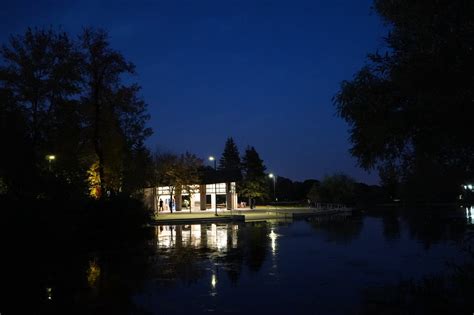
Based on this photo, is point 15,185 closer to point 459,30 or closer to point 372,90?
point 372,90

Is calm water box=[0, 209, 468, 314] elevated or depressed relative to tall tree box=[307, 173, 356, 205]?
depressed

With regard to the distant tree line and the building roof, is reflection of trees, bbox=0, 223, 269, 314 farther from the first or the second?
the building roof

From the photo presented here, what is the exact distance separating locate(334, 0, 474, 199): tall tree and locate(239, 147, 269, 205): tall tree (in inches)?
2466

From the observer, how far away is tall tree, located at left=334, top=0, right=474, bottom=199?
818 centimetres

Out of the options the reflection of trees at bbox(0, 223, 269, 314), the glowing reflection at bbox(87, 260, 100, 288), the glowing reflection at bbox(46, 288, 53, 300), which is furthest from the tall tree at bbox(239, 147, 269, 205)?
the glowing reflection at bbox(46, 288, 53, 300)

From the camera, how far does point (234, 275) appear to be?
1302cm

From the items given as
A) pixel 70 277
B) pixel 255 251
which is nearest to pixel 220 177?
pixel 255 251

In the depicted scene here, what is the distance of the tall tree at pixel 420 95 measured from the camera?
8180 mm

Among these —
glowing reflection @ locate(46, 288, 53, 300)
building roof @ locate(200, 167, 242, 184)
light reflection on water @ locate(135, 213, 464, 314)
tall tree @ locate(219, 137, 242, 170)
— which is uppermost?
tall tree @ locate(219, 137, 242, 170)

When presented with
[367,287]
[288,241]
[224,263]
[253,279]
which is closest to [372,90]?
[367,287]

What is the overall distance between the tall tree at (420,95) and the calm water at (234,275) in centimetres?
351

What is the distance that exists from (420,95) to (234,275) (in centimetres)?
763

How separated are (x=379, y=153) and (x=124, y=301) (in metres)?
6.99

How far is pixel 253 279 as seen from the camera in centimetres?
1231
